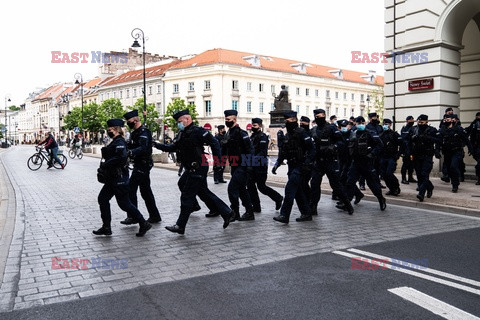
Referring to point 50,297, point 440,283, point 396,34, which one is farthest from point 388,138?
point 50,297

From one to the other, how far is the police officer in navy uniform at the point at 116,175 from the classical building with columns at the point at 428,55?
1221 cm

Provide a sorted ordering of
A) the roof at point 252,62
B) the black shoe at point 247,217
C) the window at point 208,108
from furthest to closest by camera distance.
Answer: the roof at point 252,62, the window at point 208,108, the black shoe at point 247,217

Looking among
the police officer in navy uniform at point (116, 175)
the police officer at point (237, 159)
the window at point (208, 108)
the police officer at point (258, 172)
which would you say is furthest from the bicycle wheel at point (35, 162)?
the window at point (208, 108)

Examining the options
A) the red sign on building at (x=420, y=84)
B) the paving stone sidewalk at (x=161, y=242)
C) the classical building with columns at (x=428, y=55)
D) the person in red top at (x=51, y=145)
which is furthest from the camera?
the person in red top at (x=51, y=145)

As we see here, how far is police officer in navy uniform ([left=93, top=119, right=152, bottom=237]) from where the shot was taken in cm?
701

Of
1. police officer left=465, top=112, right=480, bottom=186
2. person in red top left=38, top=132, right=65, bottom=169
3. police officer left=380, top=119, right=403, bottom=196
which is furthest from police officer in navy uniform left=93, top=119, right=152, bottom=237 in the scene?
person in red top left=38, top=132, right=65, bottom=169

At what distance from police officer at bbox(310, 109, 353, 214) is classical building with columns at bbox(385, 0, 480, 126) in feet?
27.2

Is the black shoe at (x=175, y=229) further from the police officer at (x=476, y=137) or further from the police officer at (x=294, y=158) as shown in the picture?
the police officer at (x=476, y=137)

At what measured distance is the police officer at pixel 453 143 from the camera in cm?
1179

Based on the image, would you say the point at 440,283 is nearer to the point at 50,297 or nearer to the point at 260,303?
the point at 260,303

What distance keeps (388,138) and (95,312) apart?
32.7 feet

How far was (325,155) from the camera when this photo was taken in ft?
29.9

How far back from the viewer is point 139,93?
8006 centimetres

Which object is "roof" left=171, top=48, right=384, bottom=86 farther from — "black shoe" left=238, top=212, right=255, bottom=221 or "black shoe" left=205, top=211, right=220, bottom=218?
"black shoe" left=238, top=212, right=255, bottom=221
